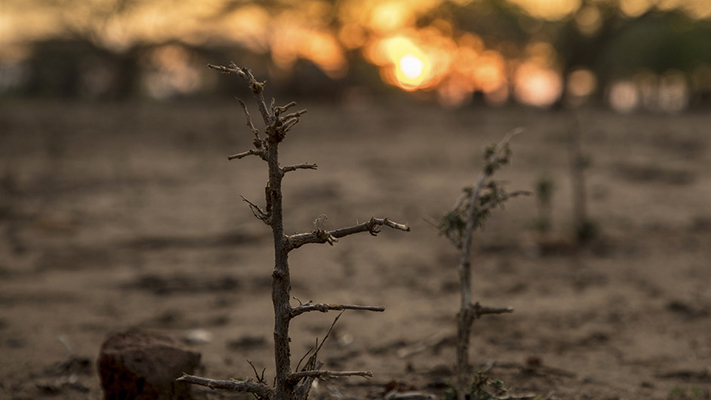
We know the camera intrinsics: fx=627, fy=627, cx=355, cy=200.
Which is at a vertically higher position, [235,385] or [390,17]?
[390,17]

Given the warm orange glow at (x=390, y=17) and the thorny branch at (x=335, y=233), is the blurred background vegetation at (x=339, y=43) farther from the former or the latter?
the thorny branch at (x=335, y=233)

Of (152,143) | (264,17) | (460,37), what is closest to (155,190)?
(152,143)

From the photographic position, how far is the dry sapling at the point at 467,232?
2.56m

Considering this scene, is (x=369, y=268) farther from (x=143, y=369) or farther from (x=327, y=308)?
(x=327, y=308)

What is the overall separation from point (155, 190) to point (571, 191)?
553 centimetres

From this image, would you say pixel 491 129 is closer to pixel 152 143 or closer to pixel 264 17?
pixel 152 143

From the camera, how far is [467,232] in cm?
262

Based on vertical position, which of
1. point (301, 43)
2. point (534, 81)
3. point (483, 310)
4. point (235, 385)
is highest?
point (534, 81)

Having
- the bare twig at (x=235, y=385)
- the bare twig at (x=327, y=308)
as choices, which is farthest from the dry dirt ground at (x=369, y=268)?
the bare twig at (x=327, y=308)

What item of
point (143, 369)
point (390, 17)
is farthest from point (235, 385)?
point (390, 17)

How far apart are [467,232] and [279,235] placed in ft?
3.15

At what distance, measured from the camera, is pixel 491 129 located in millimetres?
13031

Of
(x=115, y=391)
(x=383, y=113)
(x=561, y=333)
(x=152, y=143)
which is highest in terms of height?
(x=383, y=113)

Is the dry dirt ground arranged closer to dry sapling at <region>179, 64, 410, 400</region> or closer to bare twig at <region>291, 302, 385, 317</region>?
dry sapling at <region>179, 64, 410, 400</region>
